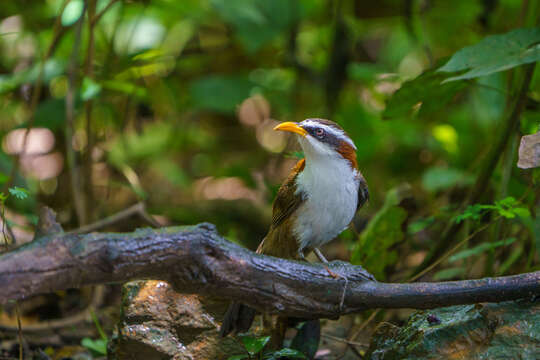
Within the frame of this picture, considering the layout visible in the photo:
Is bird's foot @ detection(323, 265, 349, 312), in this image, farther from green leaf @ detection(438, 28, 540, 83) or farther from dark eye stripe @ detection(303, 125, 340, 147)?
green leaf @ detection(438, 28, 540, 83)

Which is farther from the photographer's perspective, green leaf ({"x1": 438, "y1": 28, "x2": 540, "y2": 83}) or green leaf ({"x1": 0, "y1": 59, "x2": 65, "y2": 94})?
green leaf ({"x1": 0, "y1": 59, "x2": 65, "y2": 94})

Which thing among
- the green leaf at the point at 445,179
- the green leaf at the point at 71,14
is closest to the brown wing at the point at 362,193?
the green leaf at the point at 445,179

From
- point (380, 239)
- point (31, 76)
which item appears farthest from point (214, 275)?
point (31, 76)

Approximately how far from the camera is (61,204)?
7.14m

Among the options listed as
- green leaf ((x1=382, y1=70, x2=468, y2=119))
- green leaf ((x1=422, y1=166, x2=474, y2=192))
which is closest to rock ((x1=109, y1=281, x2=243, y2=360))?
green leaf ((x1=382, y1=70, x2=468, y2=119))

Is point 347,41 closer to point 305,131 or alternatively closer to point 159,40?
point 159,40

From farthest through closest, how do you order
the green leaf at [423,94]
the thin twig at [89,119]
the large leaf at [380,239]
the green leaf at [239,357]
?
the thin twig at [89,119] → the large leaf at [380,239] → the green leaf at [423,94] → the green leaf at [239,357]

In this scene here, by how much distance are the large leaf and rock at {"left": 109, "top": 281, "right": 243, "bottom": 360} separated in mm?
1288

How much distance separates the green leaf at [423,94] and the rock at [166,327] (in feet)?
6.35

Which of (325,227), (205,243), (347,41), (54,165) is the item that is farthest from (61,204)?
(205,243)

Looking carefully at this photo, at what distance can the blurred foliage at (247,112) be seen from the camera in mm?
5043

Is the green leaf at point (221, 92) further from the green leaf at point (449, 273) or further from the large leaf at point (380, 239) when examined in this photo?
the green leaf at point (449, 273)

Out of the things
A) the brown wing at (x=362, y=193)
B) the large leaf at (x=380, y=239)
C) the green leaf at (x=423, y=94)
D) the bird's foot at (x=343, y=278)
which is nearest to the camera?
the bird's foot at (x=343, y=278)

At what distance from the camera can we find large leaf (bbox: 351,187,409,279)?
15.2ft
